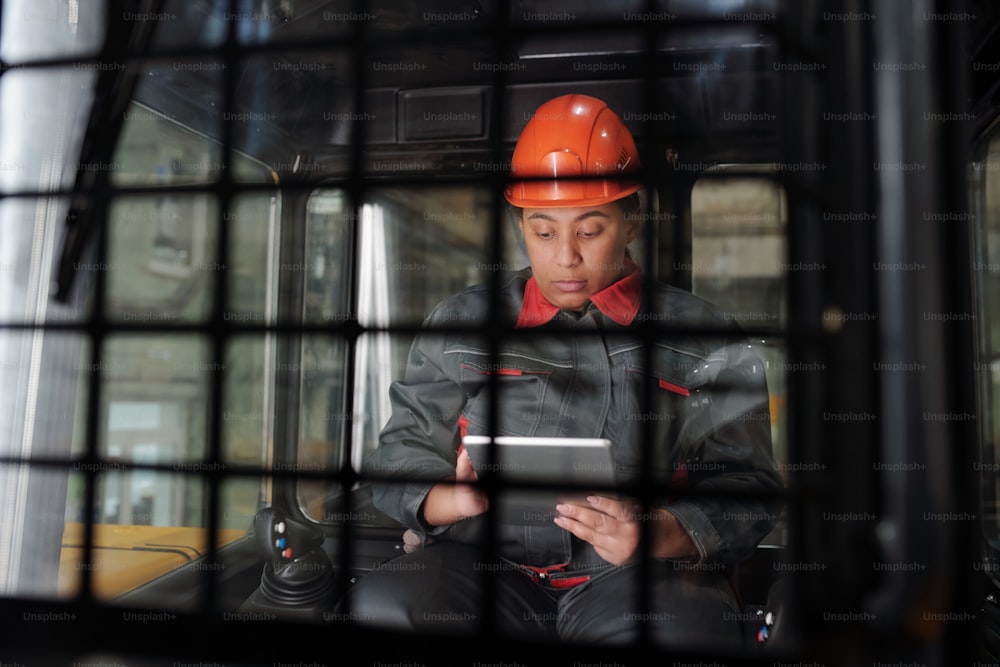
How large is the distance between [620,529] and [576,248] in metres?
0.90

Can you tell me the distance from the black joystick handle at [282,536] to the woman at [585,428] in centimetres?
56

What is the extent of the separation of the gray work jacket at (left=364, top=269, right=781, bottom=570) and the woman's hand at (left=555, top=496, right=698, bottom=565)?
0.03 m

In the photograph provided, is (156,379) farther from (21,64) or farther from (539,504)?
(539,504)

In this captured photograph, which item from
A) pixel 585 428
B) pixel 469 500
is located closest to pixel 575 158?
pixel 585 428

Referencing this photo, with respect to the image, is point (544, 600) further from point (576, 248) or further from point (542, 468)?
point (576, 248)

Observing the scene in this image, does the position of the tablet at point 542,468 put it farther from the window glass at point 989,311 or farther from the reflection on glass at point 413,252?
the window glass at point 989,311

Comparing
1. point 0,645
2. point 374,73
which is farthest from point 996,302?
point 0,645

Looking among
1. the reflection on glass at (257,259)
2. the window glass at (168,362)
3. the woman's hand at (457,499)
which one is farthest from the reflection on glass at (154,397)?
the woman's hand at (457,499)

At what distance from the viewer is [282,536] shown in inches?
112

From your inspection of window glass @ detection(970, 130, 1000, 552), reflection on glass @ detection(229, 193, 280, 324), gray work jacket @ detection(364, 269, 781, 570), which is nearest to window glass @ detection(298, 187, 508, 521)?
reflection on glass @ detection(229, 193, 280, 324)

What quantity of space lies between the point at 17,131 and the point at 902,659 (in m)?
3.13

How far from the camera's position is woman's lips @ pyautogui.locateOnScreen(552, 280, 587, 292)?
237 cm

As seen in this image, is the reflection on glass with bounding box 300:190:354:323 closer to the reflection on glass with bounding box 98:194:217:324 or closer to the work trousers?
the reflection on glass with bounding box 98:194:217:324

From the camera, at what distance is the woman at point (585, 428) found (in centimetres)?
219
